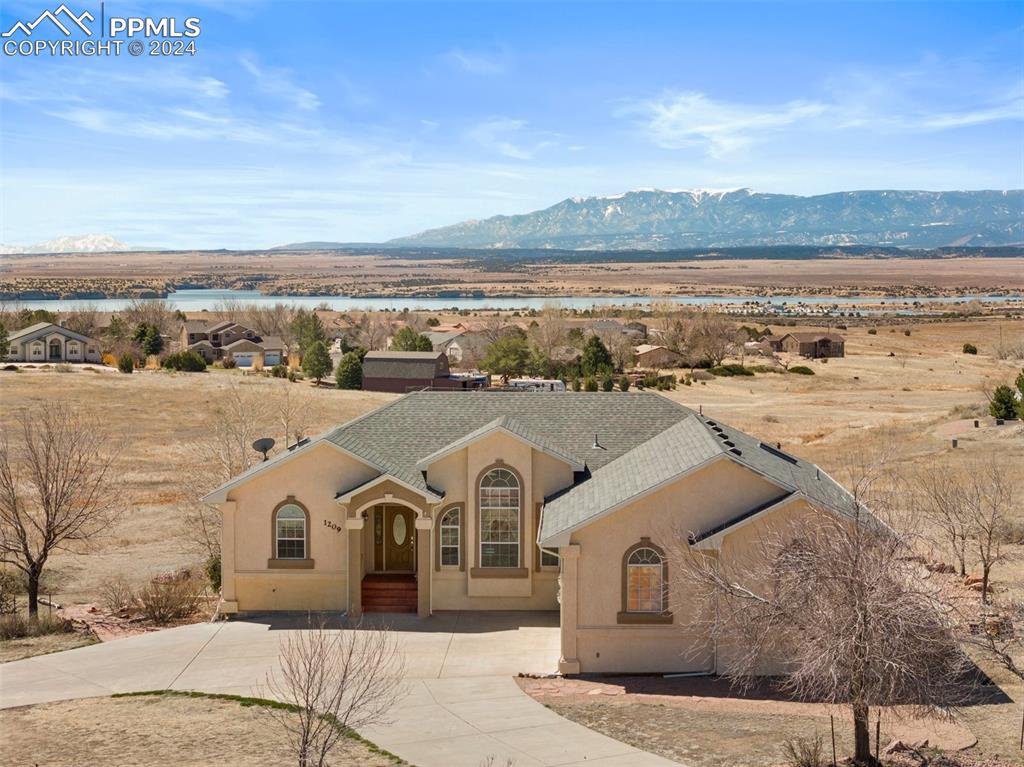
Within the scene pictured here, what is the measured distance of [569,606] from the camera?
20344 millimetres

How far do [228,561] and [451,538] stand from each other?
15.8ft

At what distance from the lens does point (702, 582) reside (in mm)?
18531

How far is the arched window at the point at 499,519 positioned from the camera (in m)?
23.8

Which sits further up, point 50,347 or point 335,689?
point 50,347

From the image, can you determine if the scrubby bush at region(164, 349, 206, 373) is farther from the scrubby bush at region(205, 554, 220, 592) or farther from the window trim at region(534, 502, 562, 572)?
the window trim at region(534, 502, 562, 572)

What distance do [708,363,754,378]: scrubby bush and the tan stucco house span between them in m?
65.9

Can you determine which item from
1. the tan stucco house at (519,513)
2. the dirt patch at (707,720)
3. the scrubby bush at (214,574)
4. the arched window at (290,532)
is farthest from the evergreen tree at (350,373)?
the dirt patch at (707,720)

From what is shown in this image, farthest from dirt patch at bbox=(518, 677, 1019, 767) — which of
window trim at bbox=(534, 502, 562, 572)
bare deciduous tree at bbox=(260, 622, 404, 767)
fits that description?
window trim at bbox=(534, 502, 562, 572)

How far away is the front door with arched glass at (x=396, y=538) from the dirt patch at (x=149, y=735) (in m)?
7.46

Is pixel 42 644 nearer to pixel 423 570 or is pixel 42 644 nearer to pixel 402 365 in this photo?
pixel 423 570

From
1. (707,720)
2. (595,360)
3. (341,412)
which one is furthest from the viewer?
(595,360)

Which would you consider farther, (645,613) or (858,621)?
(645,613)

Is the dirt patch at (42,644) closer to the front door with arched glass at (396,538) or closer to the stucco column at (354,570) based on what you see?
the stucco column at (354,570)

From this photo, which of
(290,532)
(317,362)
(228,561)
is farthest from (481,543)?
(317,362)
